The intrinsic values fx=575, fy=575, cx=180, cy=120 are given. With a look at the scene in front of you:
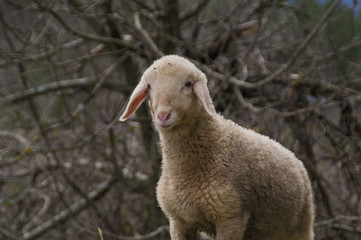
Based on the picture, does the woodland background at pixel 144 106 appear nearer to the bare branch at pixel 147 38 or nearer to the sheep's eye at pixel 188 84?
the bare branch at pixel 147 38

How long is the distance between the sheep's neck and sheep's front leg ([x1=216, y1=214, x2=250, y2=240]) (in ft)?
1.00

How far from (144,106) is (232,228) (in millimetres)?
4995

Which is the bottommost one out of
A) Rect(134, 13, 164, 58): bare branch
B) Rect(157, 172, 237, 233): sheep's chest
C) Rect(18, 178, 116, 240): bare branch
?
Rect(18, 178, 116, 240): bare branch

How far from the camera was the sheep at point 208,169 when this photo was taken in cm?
285

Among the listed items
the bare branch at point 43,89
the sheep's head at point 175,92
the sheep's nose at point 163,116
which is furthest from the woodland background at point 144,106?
the sheep's nose at point 163,116

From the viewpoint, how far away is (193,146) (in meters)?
3.00

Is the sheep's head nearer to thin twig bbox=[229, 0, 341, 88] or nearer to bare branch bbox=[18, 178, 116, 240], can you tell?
thin twig bbox=[229, 0, 341, 88]

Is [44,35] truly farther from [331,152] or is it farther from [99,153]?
[331,152]

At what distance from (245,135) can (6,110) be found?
217 inches

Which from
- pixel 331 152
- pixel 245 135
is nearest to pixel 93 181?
pixel 331 152

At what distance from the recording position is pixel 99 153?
7559 millimetres

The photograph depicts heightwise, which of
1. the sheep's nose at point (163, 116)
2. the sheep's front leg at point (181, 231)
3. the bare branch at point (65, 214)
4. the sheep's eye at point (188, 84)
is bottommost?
the bare branch at point (65, 214)

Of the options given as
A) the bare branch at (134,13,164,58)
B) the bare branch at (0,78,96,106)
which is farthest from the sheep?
the bare branch at (0,78,96,106)

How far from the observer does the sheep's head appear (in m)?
2.74
